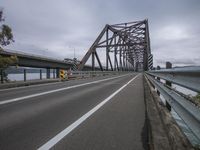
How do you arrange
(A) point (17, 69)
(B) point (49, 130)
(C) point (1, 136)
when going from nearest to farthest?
(C) point (1, 136), (B) point (49, 130), (A) point (17, 69)

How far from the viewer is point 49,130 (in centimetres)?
457

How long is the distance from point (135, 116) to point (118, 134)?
5.57 feet

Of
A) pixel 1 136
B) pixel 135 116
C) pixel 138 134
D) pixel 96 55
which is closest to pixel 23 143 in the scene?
pixel 1 136

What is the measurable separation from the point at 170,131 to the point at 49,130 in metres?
2.25

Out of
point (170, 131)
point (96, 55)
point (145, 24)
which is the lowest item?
point (170, 131)

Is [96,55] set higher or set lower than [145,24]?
lower

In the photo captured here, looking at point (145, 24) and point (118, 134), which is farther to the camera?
→ point (145, 24)

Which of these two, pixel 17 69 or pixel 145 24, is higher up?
pixel 145 24

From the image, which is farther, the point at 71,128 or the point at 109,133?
the point at 71,128

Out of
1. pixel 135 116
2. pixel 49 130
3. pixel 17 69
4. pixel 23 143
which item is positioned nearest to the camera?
pixel 23 143

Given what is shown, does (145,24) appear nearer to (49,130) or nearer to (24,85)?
(24,85)

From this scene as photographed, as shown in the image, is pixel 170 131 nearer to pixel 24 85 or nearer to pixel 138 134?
pixel 138 134

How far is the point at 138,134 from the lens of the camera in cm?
440

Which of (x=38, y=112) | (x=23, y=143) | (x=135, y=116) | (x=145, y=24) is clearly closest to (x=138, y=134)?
(x=135, y=116)
